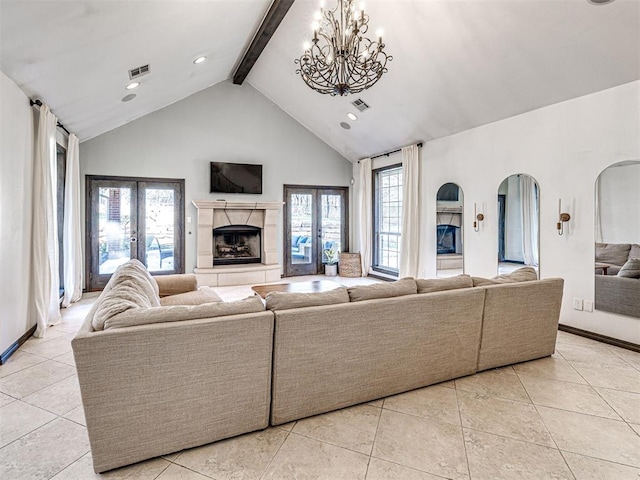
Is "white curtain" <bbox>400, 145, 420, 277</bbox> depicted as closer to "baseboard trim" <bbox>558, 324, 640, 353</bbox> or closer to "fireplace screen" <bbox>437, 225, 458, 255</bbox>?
"fireplace screen" <bbox>437, 225, 458, 255</bbox>

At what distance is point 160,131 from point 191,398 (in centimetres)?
596

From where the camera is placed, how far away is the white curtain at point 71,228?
16.4ft

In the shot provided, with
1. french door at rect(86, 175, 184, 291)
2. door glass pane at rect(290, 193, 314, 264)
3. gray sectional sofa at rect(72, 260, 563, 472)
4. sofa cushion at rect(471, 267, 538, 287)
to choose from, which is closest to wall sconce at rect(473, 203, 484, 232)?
sofa cushion at rect(471, 267, 538, 287)

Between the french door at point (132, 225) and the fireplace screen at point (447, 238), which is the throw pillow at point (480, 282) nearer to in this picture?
the fireplace screen at point (447, 238)

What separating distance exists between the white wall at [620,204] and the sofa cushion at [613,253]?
0.17ft

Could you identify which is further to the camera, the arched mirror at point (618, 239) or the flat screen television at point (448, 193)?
the flat screen television at point (448, 193)

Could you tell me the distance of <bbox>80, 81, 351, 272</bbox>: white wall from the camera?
20.8 ft

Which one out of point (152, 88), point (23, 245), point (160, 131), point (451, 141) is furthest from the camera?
point (160, 131)

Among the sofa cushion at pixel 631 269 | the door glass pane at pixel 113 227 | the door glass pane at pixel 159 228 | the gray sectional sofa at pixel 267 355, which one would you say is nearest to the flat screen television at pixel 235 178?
the door glass pane at pixel 159 228

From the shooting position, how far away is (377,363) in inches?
92.6

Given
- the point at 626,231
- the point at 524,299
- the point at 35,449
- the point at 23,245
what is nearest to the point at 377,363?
the point at 524,299

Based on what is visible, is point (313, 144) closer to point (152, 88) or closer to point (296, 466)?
point (152, 88)

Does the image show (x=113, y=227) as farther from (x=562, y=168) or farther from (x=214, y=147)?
(x=562, y=168)

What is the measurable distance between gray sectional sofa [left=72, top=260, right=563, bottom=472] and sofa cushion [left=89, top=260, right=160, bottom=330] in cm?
2
